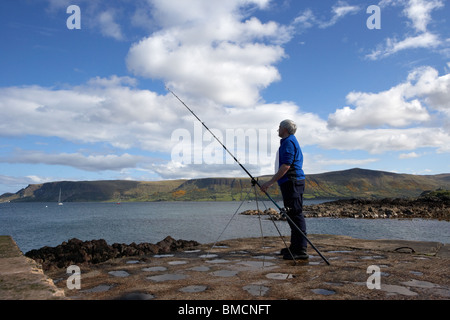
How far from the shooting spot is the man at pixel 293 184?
6008mm

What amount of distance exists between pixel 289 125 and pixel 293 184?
1.23m

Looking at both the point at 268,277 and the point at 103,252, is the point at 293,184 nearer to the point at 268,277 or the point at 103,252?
the point at 268,277

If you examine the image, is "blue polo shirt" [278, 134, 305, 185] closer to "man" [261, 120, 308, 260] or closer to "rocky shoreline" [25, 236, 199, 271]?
"man" [261, 120, 308, 260]

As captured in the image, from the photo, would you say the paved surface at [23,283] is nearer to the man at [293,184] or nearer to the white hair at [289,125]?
the man at [293,184]

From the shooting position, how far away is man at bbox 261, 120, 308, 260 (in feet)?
19.7

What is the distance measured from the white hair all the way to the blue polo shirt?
13 centimetres

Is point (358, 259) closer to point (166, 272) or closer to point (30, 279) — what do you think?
point (166, 272)

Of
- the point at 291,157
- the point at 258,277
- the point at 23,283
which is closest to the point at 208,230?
the point at 291,157

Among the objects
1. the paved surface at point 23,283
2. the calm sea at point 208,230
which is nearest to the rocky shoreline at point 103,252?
the paved surface at point 23,283

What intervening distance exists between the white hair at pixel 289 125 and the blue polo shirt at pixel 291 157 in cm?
13
